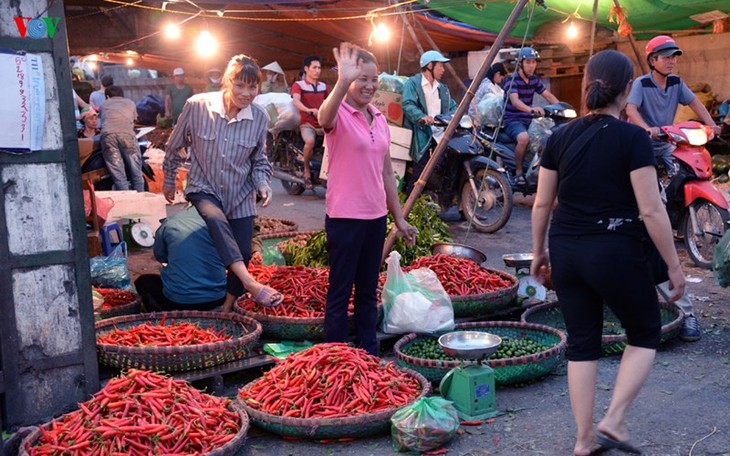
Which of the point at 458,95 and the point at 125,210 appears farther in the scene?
the point at 458,95

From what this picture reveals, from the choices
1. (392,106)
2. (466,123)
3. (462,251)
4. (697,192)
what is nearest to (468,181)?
(466,123)

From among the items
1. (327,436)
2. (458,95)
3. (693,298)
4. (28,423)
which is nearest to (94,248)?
(28,423)

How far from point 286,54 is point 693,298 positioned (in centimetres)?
1394

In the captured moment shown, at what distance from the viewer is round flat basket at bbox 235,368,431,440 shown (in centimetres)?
409

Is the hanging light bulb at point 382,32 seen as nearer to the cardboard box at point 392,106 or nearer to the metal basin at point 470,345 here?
the cardboard box at point 392,106

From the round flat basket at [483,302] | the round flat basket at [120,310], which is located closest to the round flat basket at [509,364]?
the round flat basket at [483,302]

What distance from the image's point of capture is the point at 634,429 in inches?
167

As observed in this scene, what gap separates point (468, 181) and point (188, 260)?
5.58 meters

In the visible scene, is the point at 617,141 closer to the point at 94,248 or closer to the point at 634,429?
the point at 634,429

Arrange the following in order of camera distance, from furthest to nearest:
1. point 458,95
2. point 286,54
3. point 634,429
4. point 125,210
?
point 286,54
point 458,95
point 125,210
point 634,429

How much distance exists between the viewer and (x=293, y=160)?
13.6m

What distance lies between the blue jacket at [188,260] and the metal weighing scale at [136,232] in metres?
3.78

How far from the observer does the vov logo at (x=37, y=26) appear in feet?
13.4

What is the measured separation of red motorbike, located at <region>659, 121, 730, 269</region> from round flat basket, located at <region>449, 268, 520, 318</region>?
253cm
